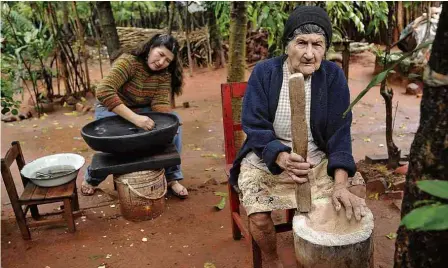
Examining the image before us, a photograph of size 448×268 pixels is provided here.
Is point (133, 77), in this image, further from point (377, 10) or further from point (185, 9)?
point (185, 9)

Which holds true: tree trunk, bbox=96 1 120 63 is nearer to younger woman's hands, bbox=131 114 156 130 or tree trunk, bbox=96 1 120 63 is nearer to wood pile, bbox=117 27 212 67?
younger woman's hands, bbox=131 114 156 130

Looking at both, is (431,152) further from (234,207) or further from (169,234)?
(169,234)

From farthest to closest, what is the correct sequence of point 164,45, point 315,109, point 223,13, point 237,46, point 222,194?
1. point 223,13
2. point 237,46
3. point 222,194
4. point 164,45
5. point 315,109

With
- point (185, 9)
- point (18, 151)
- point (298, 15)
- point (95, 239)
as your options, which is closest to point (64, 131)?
point (18, 151)

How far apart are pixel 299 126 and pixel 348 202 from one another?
16.3 inches

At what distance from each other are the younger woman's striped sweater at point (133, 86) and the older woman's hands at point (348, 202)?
5.98 feet

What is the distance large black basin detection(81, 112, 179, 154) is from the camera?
2.78 metres

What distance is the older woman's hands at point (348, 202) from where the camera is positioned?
71.6 inches

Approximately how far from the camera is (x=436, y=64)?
107 cm

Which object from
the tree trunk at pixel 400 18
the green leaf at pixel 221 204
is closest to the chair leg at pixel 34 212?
the green leaf at pixel 221 204

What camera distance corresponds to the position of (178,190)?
11.8 feet

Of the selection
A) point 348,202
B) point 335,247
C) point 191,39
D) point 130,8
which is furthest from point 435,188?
point 130,8

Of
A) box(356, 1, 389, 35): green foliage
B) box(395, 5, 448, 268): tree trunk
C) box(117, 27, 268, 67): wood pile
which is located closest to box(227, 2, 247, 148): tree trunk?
box(356, 1, 389, 35): green foliage

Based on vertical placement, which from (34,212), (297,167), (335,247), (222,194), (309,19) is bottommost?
(222,194)
